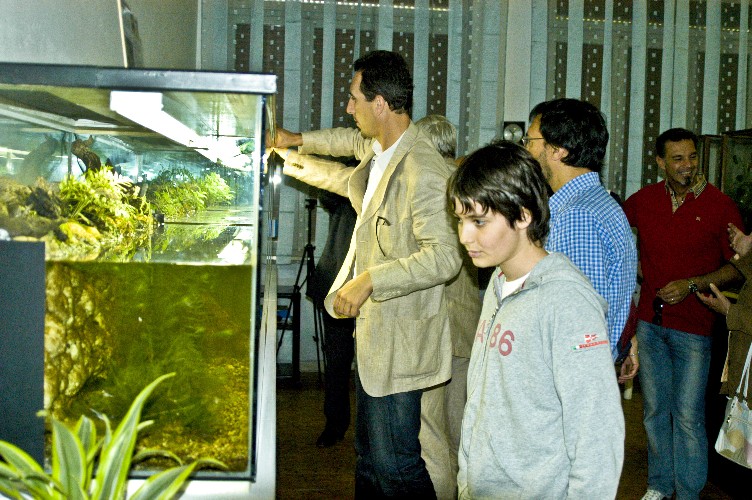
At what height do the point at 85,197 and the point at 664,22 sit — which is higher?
the point at 664,22

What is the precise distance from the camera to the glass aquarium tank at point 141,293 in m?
1.23

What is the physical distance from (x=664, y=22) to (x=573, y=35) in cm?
72

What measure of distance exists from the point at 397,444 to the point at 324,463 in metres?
1.68

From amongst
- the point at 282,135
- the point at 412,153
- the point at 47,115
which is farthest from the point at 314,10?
the point at 47,115

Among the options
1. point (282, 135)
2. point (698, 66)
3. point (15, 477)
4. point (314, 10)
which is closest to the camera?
point (15, 477)

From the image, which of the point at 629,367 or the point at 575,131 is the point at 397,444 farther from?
the point at 575,131

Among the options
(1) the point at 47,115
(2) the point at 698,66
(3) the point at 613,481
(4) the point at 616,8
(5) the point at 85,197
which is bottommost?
(3) the point at 613,481

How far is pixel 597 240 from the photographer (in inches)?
83.7

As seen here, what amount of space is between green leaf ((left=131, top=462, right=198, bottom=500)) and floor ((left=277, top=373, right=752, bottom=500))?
8.48 feet

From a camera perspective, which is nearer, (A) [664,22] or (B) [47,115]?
(B) [47,115]

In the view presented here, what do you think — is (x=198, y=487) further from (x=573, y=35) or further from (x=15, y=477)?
(x=573, y=35)

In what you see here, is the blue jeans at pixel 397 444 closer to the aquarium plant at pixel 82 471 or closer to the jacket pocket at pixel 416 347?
the jacket pocket at pixel 416 347

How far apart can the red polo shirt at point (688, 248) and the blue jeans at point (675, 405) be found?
69mm

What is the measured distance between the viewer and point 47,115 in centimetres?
153
